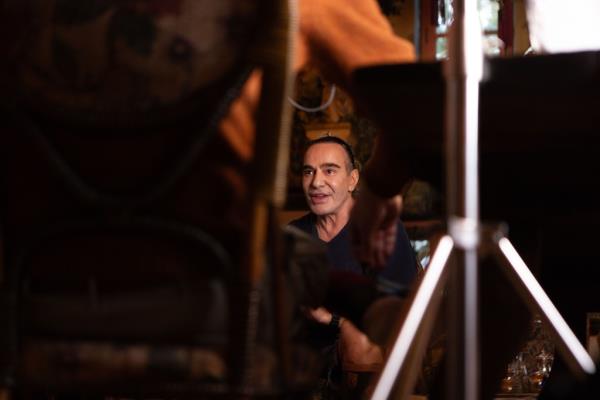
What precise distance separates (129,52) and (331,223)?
9.09ft

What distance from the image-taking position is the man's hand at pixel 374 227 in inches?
44.6

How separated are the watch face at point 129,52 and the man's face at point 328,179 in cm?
277

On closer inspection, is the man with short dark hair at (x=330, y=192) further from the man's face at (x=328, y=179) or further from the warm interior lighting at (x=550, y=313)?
the warm interior lighting at (x=550, y=313)

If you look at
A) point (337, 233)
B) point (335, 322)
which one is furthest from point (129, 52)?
point (337, 233)

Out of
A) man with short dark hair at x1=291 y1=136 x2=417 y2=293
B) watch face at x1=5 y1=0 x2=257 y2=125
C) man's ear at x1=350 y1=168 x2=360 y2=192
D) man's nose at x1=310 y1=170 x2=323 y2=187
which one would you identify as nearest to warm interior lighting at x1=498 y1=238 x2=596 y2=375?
watch face at x1=5 y1=0 x2=257 y2=125

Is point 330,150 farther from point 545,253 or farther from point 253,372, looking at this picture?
point 253,372

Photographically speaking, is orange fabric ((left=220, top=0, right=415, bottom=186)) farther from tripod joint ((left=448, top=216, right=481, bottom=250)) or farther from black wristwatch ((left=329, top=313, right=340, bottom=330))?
black wristwatch ((left=329, top=313, right=340, bottom=330))

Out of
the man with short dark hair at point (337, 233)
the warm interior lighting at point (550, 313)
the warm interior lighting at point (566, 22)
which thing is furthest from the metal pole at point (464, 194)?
the man with short dark hair at point (337, 233)

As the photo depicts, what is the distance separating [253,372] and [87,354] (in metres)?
0.17

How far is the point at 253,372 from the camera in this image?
0.94 metres

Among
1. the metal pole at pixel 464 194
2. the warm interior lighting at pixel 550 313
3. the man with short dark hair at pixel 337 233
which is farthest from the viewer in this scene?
the man with short dark hair at pixel 337 233

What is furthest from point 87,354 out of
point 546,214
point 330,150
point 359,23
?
point 330,150

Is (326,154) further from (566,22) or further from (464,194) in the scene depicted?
(464,194)

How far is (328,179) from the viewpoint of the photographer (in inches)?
151
